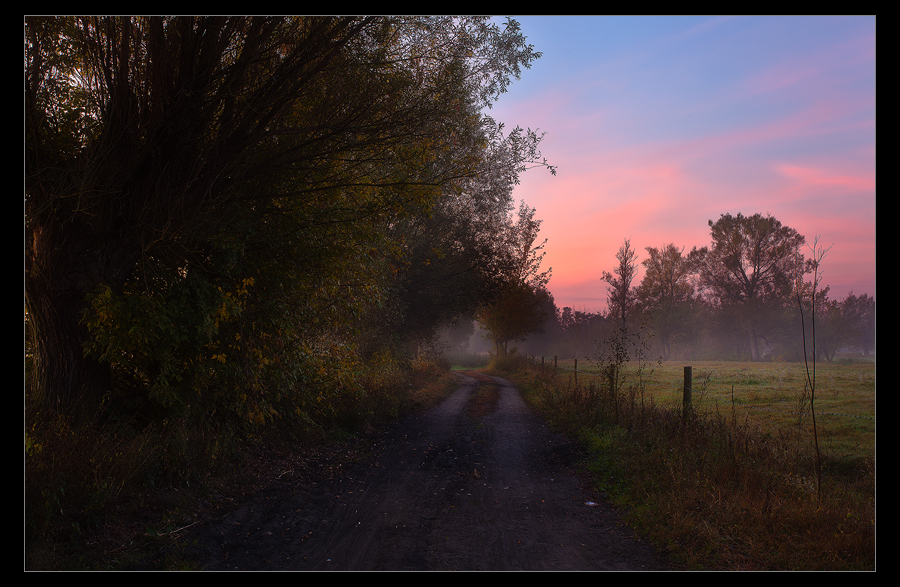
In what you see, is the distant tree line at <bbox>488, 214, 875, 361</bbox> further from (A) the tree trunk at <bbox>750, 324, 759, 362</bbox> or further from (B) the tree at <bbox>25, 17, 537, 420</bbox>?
(B) the tree at <bbox>25, 17, 537, 420</bbox>

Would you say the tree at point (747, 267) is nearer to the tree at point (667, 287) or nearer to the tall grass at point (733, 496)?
the tree at point (667, 287)

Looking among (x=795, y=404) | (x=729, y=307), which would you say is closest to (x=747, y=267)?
(x=729, y=307)

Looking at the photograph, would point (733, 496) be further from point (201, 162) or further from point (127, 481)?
point (201, 162)

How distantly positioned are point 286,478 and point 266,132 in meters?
5.38

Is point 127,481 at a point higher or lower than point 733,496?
higher

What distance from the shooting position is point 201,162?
249 inches

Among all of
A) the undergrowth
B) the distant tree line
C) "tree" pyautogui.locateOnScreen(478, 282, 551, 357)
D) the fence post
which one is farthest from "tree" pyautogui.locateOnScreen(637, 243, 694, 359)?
the undergrowth

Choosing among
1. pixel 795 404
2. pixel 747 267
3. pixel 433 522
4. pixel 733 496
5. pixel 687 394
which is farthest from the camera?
pixel 747 267

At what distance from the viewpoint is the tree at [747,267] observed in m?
45.4

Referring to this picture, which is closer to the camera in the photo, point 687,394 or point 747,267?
point 687,394

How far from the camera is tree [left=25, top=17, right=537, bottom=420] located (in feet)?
19.2

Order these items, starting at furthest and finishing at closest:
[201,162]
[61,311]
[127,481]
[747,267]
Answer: [747,267], [201,162], [61,311], [127,481]

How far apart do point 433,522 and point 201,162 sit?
18.7 feet

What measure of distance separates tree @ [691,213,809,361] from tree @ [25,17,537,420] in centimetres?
4724
